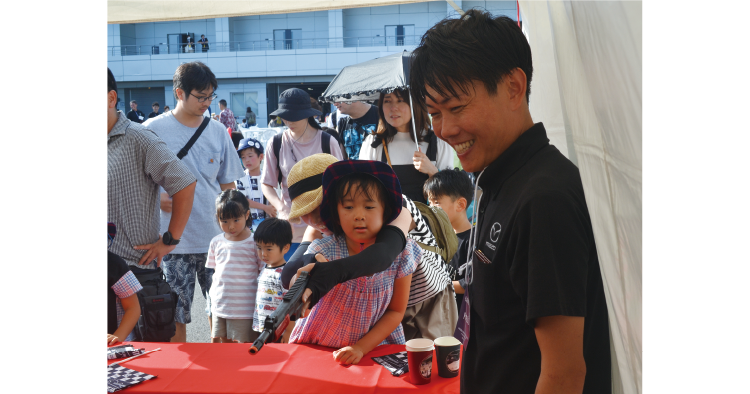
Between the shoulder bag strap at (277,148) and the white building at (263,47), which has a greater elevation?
the white building at (263,47)

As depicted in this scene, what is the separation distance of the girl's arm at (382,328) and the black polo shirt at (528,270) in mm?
670

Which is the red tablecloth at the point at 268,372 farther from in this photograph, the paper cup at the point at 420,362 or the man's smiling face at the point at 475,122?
the man's smiling face at the point at 475,122

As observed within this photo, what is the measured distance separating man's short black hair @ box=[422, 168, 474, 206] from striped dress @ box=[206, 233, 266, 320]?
1105 millimetres

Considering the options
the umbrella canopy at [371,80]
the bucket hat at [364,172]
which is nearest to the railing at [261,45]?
the umbrella canopy at [371,80]

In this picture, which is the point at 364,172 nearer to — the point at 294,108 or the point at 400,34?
the point at 294,108

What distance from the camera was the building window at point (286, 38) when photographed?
971 inches

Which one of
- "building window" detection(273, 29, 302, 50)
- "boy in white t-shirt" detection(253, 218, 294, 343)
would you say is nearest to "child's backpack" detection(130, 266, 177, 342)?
"boy in white t-shirt" detection(253, 218, 294, 343)

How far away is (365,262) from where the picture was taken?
5.30 ft

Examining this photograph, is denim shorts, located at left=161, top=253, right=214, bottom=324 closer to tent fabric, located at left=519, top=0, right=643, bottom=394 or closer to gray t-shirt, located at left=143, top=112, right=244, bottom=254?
gray t-shirt, located at left=143, top=112, right=244, bottom=254

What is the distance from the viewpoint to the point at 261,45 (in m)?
25.0

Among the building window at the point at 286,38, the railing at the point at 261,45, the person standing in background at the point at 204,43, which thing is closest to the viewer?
the railing at the point at 261,45

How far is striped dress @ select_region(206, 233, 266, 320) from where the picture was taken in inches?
116

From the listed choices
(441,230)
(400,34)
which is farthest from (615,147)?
(400,34)

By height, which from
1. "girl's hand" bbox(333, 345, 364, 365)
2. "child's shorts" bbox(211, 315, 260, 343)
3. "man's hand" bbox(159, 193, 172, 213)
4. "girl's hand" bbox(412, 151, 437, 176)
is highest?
"girl's hand" bbox(412, 151, 437, 176)
